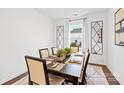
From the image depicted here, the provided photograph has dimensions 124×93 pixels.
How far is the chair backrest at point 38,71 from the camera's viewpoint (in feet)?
4.69

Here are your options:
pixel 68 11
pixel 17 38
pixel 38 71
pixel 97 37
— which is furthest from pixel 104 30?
pixel 38 71

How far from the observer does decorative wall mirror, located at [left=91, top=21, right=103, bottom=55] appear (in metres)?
4.46

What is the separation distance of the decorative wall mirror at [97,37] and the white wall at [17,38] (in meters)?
2.18

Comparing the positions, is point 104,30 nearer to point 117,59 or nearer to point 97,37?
point 97,37

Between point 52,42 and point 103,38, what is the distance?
97.2 inches

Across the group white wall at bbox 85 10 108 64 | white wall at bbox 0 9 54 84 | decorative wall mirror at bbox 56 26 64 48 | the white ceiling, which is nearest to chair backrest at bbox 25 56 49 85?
white wall at bbox 0 9 54 84

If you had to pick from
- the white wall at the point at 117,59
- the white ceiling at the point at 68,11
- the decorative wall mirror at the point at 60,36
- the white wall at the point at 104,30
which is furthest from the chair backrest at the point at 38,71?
the decorative wall mirror at the point at 60,36

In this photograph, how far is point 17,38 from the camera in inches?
123

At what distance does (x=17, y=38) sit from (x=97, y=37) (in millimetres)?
3149

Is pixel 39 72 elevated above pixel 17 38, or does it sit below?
below
